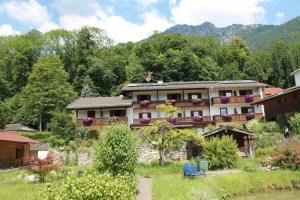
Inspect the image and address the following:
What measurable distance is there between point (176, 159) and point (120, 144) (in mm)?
15017

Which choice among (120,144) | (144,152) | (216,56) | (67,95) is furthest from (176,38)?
(120,144)

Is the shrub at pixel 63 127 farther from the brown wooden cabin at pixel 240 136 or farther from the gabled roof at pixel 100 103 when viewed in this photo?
the brown wooden cabin at pixel 240 136

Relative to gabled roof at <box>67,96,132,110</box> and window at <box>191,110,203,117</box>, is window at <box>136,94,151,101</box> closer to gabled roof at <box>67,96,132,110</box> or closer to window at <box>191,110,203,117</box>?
gabled roof at <box>67,96,132,110</box>

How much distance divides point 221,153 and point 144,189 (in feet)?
32.4

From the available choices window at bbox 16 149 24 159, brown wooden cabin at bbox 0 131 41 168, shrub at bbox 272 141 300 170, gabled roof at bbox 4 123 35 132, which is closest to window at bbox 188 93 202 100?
brown wooden cabin at bbox 0 131 41 168

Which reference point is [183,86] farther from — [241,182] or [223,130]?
[241,182]

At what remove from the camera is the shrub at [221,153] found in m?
29.2

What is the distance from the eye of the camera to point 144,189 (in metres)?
20.9

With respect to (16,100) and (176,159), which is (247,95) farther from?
(16,100)

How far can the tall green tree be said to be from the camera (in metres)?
56.6

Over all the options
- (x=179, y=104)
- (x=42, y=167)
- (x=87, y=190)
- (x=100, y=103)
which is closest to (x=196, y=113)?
(x=179, y=104)

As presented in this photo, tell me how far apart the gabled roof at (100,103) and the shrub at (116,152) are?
1016 inches

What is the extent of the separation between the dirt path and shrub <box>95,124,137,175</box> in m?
1.09

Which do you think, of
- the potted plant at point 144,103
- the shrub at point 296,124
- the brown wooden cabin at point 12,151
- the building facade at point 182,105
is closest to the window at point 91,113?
the building facade at point 182,105
